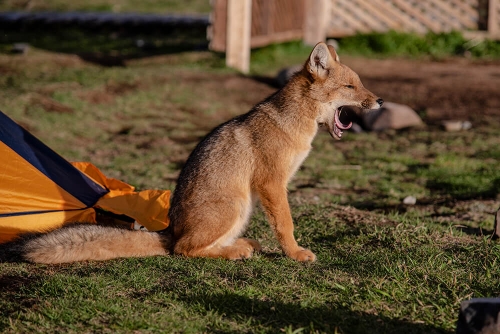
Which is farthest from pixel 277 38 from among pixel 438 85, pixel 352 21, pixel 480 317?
pixel 480 317

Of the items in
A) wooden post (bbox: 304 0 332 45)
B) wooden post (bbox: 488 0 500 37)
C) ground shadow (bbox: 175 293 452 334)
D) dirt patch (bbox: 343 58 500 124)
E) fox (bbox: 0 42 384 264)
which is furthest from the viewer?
wooden post (bbox: 304 0 332 45)

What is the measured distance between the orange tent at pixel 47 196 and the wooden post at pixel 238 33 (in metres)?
8.59

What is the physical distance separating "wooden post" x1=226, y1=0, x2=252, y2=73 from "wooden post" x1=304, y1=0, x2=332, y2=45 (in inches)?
136

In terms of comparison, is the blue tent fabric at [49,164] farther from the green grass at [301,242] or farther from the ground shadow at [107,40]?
the ground shadow at [107,40]

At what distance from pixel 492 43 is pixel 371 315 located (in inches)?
604

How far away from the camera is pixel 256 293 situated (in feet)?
15.8

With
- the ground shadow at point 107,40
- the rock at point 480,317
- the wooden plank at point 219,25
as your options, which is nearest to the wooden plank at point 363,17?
the ground shadow at point 107,40

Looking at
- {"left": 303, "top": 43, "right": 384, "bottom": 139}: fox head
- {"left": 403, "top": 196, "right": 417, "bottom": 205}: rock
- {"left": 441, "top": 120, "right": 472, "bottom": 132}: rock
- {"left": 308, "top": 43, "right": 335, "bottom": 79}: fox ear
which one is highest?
{"left": 308, "top": 43, "right": 335, "bottom": 79}: fox ear

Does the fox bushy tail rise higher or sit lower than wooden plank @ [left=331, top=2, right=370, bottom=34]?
lower

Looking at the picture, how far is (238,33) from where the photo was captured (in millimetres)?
15102

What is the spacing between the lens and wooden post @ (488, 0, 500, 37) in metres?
18.4

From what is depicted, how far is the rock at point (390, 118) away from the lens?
1203cm

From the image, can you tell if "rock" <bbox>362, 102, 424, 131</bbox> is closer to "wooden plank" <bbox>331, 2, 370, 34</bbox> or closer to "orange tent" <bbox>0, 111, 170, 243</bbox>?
"orange tent" <bbox>0, 111, 170, 243</bbox>

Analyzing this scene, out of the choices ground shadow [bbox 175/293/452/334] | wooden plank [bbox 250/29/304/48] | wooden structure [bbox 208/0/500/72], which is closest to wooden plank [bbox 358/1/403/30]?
wooden structure [bbox 208/0/500/72]
